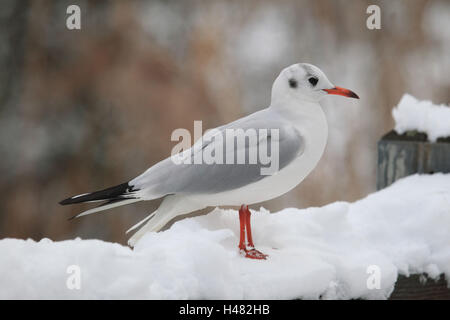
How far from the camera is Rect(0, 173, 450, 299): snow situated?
1.11m

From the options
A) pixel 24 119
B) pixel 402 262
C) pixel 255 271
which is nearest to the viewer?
pixel 255 271

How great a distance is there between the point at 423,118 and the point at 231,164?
0.68 meters

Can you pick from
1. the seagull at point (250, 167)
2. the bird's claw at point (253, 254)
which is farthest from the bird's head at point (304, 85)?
the bird's claw at point (253, 254)

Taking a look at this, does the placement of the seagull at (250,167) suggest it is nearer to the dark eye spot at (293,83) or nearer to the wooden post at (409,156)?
the dark eye spot at (293,83)

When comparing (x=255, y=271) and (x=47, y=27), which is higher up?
(x=47, y=27)

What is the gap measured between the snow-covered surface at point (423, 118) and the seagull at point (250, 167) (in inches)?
16.0

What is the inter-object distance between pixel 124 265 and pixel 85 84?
220cm

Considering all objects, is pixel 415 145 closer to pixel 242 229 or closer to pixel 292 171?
pixel 292 171

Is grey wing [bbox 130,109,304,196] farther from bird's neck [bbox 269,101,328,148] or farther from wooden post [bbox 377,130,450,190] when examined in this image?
wooden post [bbox 377,130,450,190]

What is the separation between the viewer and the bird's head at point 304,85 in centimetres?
153
